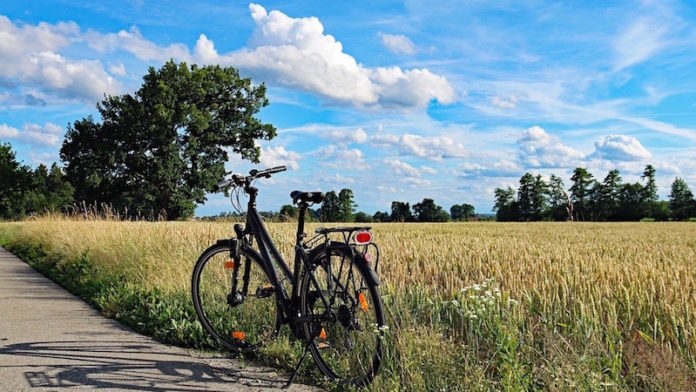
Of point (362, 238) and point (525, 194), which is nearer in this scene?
point (362, 238)

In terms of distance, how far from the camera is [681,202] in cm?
7388

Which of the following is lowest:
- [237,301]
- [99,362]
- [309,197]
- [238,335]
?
[99,362]

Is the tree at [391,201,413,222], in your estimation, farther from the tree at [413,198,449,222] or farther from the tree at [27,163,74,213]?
the tree at [27,163,74,213]

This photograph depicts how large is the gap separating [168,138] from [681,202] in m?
61.9

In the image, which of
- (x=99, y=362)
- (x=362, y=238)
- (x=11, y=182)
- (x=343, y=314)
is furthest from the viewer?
(x=11, y=182)

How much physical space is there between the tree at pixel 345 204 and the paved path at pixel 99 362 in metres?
36.4

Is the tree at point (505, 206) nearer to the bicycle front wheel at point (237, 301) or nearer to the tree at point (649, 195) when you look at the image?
the tree at point (649, 195)

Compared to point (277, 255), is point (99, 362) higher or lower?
lower

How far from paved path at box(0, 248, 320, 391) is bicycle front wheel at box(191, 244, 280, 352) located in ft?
1.07

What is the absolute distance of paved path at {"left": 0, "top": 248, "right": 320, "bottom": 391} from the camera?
15.3 feet

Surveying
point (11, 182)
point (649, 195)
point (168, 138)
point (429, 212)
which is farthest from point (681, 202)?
point (11, 182)

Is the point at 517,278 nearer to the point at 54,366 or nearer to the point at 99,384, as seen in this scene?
the point at 99,384

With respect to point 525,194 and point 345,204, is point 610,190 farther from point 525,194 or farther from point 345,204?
point 345,204

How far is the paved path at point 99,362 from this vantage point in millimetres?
4648
